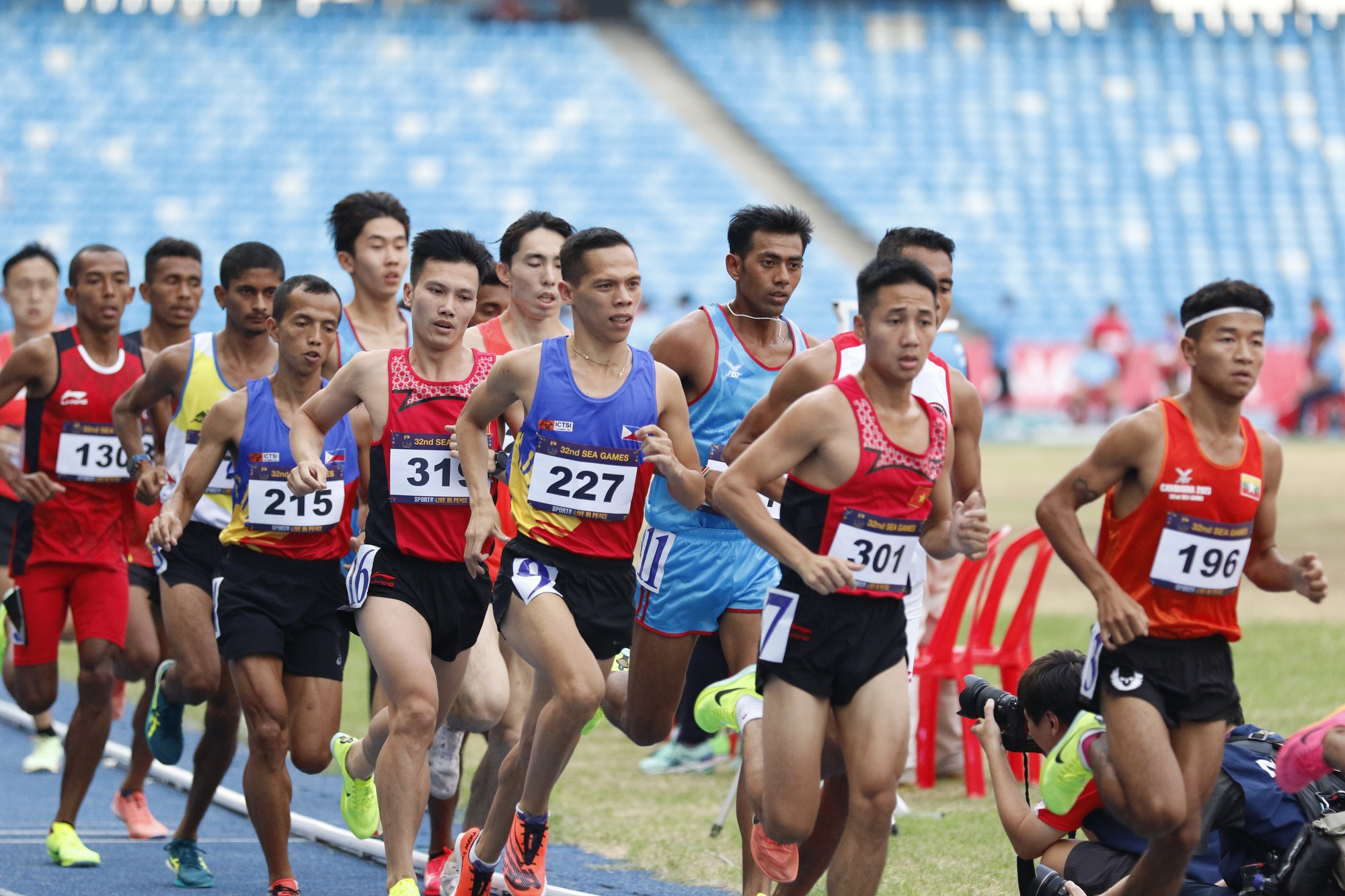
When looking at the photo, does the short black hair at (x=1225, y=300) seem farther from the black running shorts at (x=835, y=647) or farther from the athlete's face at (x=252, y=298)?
the athlete's face at (x=252, y=298)

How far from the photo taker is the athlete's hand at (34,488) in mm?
7477

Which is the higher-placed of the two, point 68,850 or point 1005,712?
point 1005,712

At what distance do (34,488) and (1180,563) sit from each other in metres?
5.02

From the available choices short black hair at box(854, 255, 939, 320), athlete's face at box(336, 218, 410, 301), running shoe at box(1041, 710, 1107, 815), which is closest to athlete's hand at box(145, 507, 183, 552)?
athlete's face at box(336, 218, 410, 301)

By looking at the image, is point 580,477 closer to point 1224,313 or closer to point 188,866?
point 1224,313

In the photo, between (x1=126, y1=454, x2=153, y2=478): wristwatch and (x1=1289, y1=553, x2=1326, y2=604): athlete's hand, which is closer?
(x1=1289, y1=553, x2=1326, y2=604): athlete's hand

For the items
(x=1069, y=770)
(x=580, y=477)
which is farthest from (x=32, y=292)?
(x=1069, y=770)

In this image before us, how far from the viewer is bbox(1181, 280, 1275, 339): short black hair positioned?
500 centimetres

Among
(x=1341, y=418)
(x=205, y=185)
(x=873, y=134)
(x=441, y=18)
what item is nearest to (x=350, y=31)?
(x=441, y=18)

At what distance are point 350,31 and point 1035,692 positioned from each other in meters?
31.1

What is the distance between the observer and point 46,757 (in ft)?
30.9

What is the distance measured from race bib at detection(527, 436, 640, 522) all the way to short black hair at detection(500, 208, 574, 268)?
170cm

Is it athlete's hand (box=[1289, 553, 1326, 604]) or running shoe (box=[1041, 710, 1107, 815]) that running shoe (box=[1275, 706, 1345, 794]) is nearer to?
athlete's hand (box=[1289, 553, 1326, 604])

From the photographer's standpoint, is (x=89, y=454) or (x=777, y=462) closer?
(x=777, y=462)
